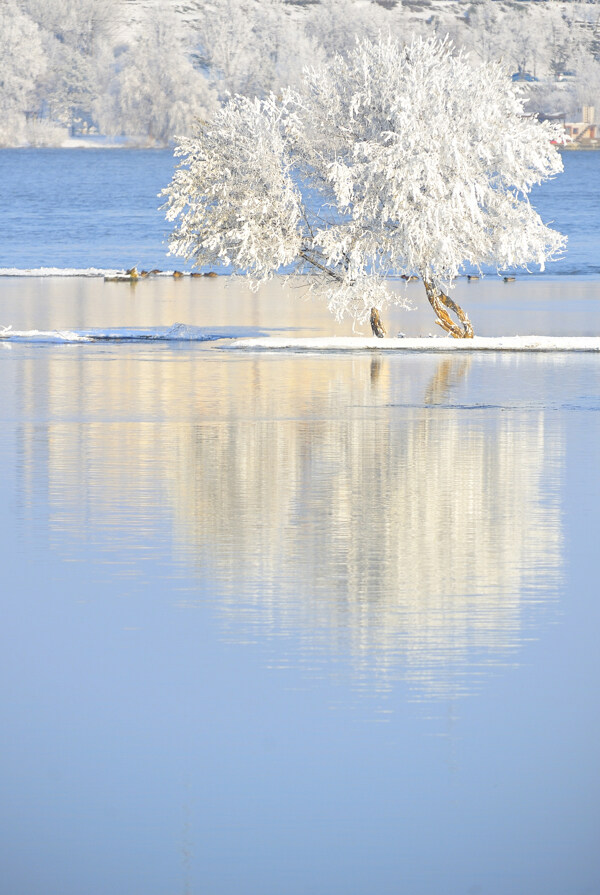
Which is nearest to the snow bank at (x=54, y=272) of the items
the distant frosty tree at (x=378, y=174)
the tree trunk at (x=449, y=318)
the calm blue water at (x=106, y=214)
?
the calm blue water at (x=106, y=214)

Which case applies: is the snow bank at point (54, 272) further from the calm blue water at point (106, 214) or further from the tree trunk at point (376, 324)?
the tree trunk at point (376, 324)

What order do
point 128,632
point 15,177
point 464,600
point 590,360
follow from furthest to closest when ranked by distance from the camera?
point 15,177 → point 590,360 → point 464,600 → point 128,632

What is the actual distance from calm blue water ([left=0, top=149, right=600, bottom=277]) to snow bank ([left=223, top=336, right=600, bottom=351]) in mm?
32317

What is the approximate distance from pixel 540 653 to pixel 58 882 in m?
3.56

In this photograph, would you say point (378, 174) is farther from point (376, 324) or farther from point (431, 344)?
point (431, 344)

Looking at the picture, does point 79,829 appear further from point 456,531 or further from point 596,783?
point 456,531

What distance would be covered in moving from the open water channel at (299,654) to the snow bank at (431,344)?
33.1ft

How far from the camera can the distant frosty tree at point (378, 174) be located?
3019 cm

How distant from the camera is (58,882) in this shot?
6262 mm

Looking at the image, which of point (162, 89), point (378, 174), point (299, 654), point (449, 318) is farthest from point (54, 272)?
point (162, 89)

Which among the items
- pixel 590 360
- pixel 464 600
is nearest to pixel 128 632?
pixel 464 600

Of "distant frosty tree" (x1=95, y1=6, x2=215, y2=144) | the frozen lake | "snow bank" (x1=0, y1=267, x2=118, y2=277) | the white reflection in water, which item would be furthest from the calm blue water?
the frozen lake

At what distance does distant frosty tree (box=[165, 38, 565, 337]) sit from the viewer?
30.2m

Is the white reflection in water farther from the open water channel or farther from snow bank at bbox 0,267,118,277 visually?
snow bank at bbox 0,267,118,277
